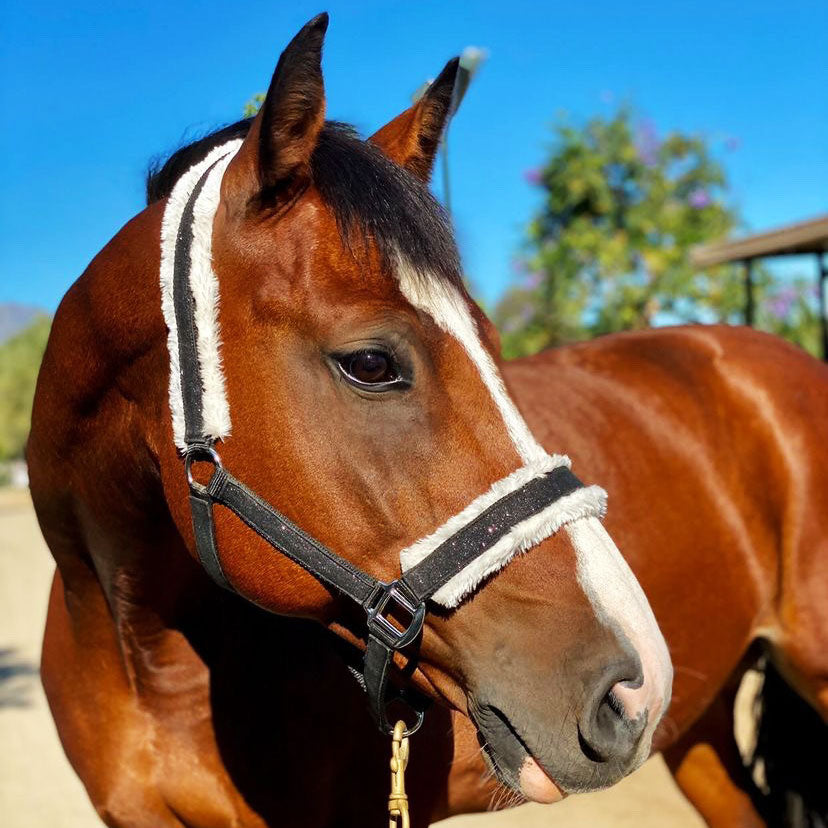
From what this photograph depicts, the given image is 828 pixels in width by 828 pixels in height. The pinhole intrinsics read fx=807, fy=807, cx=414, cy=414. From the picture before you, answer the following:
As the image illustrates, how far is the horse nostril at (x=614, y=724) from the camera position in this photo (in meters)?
1.21

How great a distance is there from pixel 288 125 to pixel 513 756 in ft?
3.57

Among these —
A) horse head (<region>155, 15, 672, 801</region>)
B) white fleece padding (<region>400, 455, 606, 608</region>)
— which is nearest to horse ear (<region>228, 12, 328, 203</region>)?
horse head (<region>155, 15, 672, 801</region>)

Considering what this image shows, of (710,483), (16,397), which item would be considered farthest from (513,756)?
(16,397)

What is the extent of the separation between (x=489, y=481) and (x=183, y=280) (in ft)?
2.09

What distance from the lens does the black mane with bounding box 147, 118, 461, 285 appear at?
1.35 m

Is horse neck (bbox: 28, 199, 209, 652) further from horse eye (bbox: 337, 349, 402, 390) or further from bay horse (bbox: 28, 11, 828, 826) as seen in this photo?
horse eye (bbox: 337, 349, 402, 390)

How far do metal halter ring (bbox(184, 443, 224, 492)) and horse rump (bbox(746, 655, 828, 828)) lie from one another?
96.2 inches

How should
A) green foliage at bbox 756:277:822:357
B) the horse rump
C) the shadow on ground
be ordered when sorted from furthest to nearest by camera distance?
green foliage at bbox 756:277:822:357 < the shadow on ground < the horse rump

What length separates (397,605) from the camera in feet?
4.24

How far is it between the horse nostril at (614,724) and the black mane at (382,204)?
713 millimetres

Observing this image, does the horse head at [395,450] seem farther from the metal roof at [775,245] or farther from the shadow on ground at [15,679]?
the metal roof at [775,245]

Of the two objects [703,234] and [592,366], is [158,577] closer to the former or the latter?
[592,366]

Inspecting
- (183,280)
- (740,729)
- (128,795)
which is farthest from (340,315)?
(740,729)

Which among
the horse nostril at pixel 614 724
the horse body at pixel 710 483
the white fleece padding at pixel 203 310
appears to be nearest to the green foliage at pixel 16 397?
the horse body at pixel 710 483
